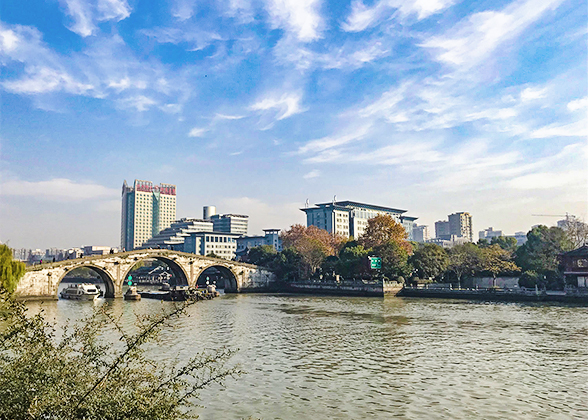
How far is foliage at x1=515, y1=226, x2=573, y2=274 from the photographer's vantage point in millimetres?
68688

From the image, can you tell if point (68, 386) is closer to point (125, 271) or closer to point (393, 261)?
point (125, 271)

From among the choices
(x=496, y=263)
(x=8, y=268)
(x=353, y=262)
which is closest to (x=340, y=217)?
(x=353, y=262)

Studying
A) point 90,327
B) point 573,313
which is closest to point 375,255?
point 573,313

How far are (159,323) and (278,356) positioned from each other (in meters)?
18.7

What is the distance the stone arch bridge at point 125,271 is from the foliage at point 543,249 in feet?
148

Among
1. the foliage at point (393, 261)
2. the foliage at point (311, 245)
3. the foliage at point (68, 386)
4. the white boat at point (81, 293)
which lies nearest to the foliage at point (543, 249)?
the foliage at point (393, 261)

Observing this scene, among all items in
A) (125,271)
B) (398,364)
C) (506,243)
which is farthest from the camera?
(506,243)

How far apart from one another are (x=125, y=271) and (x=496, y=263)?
57037 mm

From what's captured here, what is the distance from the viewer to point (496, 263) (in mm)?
75875

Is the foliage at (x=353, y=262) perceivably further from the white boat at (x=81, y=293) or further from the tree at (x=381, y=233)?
the white boat at (x=81, y=293)

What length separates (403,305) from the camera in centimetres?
5947

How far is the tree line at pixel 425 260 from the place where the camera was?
71.2 meters

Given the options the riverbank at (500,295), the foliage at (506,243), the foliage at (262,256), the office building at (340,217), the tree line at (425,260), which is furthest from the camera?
the office building at (340,217)

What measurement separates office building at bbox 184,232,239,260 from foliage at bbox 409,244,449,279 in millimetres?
115348
